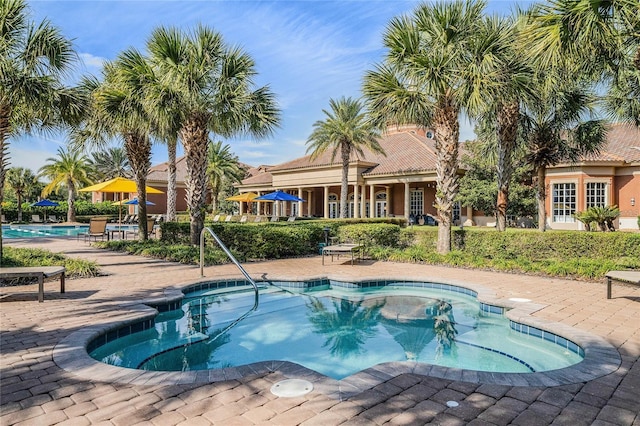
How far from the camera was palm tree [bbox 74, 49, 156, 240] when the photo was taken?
490 inches

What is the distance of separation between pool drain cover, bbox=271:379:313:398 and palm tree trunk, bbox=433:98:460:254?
1001 cm

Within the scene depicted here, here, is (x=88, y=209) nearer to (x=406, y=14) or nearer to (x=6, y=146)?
(x=6, y=146)

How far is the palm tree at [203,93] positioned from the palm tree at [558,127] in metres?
9.10

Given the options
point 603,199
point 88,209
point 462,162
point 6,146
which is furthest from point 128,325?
point 88,209

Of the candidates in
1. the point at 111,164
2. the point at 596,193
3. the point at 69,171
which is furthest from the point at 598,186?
the point at 111,164

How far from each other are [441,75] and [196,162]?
8.03m

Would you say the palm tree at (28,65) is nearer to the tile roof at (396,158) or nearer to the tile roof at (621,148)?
the tile roof at (396,158)

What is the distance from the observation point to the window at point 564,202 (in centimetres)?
2462

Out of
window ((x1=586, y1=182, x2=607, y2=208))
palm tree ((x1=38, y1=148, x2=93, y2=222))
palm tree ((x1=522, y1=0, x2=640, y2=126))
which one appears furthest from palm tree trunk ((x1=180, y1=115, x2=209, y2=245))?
palm tree ((x1=38, y1=148, x2=93, y2=222))

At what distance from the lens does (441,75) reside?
1178 cm

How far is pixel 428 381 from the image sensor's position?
12.8 feet

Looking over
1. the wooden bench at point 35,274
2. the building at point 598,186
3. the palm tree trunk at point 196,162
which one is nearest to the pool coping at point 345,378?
the wooden bench at point 35,274

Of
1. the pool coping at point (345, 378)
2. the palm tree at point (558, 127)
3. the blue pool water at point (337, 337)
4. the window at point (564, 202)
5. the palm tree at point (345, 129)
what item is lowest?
the blue pool water at point (337, 337)

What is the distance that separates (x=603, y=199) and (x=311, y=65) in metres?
19.7
